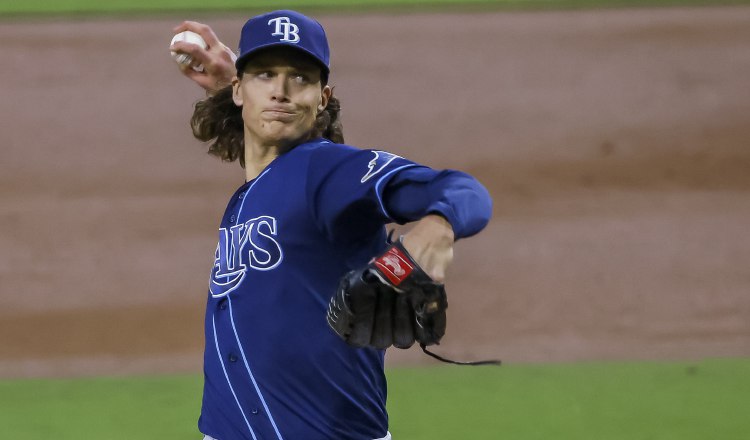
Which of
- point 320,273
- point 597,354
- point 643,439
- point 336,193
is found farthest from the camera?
point 597,354

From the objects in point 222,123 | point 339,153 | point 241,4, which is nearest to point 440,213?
point 339,153

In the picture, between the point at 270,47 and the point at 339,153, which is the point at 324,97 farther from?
the point at 339,153

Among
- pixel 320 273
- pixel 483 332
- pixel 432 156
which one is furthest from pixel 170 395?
pixel 320 273

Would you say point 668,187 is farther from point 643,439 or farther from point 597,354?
point 643,439

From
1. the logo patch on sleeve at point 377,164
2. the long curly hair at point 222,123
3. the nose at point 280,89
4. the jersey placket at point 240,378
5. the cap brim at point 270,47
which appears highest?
the cap brim at point 270,47

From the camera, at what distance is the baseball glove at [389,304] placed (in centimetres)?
173

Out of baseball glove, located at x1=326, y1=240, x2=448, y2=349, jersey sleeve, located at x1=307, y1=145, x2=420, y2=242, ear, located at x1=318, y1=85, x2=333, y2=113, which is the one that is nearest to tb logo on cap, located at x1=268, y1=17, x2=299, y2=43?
ear, located at x1=318, y1=85, x2=333, y2=113

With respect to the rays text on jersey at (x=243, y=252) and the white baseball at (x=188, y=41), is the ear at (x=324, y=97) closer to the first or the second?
the rays text on jersey at (x=243, y=252)

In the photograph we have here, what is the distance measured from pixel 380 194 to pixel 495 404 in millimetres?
2979

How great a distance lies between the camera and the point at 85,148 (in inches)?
236

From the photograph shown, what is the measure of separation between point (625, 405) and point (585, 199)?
1535mm

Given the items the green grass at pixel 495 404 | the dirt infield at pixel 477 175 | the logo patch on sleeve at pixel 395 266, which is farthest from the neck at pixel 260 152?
the dirt infield at pixel 477 175

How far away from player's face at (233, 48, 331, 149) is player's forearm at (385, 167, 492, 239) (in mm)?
588

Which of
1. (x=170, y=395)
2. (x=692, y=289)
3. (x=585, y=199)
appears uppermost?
(x=585, y=199)
